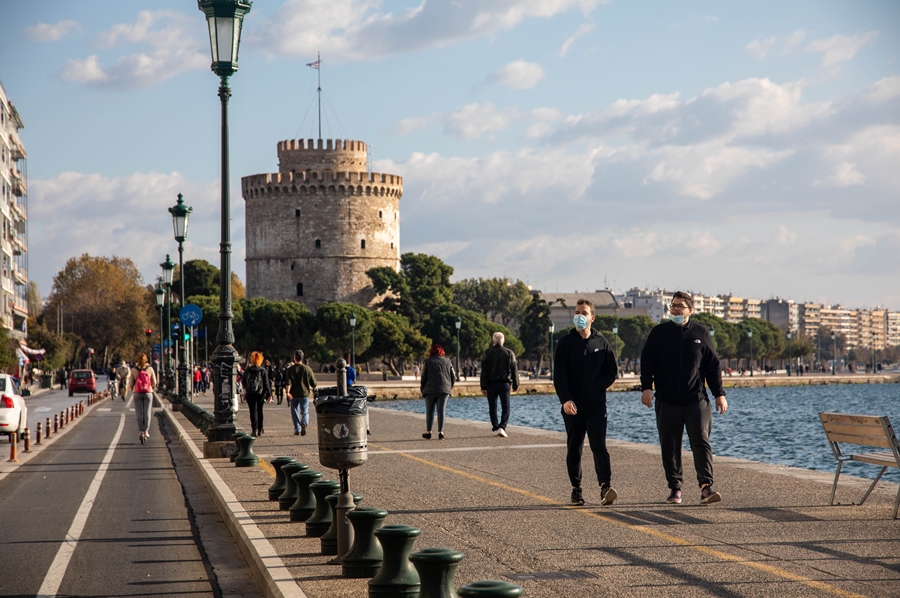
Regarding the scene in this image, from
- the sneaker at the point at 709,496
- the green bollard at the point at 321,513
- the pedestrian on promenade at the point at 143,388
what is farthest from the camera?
the pedestrian on promenade at the point at 143,388

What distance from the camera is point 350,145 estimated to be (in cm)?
9812

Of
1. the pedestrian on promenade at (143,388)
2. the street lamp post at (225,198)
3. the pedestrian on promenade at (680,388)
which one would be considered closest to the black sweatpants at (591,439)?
the pedestrian on promenade at (680,388)

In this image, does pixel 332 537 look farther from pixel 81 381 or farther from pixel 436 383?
pixel 81 381

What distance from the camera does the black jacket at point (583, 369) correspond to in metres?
9.46

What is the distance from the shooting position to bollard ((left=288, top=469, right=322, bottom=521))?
28.1 ft

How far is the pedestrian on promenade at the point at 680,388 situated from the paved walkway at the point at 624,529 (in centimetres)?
37

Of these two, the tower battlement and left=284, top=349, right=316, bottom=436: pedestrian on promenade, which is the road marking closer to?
left=284, top=349, right=316, bottom=436: pedestrian on promenade

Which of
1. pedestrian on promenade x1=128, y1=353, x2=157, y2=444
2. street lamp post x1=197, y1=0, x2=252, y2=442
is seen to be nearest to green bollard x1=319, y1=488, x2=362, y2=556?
street lamp post x1=197, y1=0, x2=252, y2=442

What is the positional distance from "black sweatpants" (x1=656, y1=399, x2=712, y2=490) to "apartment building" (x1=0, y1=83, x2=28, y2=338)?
176 ft

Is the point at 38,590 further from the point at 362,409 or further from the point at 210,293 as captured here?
the point at 210,293

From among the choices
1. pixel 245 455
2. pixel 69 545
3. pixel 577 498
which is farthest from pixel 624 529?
pixel 245 455

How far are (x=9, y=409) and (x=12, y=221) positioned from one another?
172 ft

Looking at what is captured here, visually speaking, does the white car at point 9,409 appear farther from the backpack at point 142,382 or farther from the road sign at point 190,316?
the road sign at point 190,316

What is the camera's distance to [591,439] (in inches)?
372
